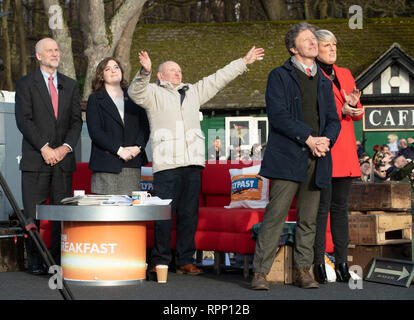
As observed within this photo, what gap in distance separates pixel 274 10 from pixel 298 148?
27.8 m

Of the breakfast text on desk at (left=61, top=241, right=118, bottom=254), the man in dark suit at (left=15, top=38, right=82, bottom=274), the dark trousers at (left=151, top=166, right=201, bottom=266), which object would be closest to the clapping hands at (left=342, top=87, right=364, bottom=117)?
the dark trousers at (left=151, top=166, right=201, bottom=266)

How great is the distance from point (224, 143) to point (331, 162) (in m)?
21.5

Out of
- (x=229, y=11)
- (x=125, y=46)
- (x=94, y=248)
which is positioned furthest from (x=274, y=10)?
(x=94, y=248)

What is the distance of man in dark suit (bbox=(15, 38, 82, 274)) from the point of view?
7.41 meters

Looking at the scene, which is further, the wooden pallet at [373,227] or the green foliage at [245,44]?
the green foliage at [245,44]

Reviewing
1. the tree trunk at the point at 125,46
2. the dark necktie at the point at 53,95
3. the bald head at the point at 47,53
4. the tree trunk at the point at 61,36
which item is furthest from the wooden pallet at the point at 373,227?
the tree trunk at the point at 125,46

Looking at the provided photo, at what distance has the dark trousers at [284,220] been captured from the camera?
21.0ft

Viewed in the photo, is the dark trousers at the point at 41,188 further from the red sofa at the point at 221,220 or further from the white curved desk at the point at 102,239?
the red sofa at the point at 221,220

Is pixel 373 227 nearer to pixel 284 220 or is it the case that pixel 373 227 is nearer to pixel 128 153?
pixel 284 220

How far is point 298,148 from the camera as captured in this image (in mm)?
6316

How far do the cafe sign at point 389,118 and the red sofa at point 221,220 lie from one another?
19417mm

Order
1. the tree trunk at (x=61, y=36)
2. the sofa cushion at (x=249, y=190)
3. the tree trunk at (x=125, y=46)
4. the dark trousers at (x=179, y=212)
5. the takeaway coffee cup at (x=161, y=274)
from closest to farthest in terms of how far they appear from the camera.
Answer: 1. the takeaway coffee cup at (x=161, y=274)
2. the dark trousers at (x=179, y=212)
3. the sofa cushion at (x=249, y=190)
4. the tree trunk at (x=61, y=36)
5. the tree trunk at (x=125, y=46)

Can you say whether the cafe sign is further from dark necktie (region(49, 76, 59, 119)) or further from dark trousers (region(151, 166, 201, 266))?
dark necktie (region(49, 76, 59, 119))

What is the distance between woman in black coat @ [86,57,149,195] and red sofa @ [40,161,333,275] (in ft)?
2.45
